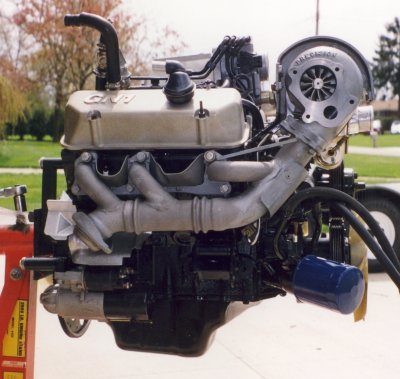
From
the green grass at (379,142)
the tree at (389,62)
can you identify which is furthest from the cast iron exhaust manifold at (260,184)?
the tree at (389,62)

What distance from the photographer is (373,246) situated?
8.88ft

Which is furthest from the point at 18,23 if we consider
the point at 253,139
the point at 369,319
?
the point at 253,139

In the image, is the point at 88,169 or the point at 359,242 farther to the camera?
the point at 359,242

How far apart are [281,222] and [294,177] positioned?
248 millimetres

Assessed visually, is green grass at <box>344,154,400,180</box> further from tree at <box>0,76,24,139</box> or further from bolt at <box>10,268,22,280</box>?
bolt at <box>10,268,22,280</box>

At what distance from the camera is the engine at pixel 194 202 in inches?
99.2

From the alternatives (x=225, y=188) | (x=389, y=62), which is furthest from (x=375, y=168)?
(x=389, y=62)

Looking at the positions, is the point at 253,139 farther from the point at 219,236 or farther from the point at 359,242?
the point at 359,242

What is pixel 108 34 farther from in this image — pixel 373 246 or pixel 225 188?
pixel 373 246

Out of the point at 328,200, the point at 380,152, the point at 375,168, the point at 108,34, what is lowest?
the point at 380,152

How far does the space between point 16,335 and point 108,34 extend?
1.40 m

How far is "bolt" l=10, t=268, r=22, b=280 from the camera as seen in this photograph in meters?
3.15

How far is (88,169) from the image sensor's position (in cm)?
256

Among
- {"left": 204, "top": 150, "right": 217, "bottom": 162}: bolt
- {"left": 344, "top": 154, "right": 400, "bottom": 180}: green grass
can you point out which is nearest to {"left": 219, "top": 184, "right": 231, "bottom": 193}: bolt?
{"left": 204, "top": 150, "right": 217, "bottom": 162}: bolt
